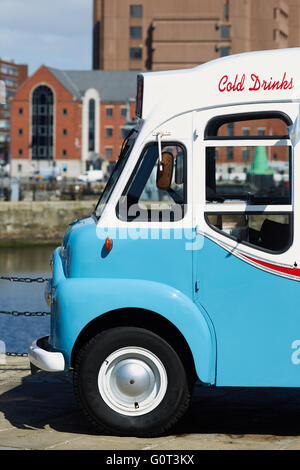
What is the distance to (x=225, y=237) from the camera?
277 inches

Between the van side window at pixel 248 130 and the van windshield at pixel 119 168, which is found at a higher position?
the van side window at pixel 248 130

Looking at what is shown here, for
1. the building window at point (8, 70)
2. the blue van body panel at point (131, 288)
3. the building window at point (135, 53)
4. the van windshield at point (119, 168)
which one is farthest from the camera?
the building window at point (8, 70)

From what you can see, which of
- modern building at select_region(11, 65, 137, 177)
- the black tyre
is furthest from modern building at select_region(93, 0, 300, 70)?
the black tyre

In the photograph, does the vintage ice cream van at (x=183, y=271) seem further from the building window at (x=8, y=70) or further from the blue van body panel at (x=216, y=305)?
the building window at (x=8, y=70)

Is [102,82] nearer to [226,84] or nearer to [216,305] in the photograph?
[226,84]

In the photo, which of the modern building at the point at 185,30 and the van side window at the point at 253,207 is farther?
the modern building at the point at 185,30

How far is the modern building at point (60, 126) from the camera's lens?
114 m

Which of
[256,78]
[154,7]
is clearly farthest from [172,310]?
[154,7]

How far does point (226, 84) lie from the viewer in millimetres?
7102

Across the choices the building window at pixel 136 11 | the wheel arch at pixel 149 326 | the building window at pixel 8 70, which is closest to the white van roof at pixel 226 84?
the wheel arch at pixel 149 326

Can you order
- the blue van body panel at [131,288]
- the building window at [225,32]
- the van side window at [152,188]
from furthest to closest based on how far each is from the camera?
the building window at [225,32]
the van side window at [152,188]
the blue van body panel at [131,288]

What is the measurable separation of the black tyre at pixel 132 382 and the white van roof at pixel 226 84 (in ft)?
5.51
